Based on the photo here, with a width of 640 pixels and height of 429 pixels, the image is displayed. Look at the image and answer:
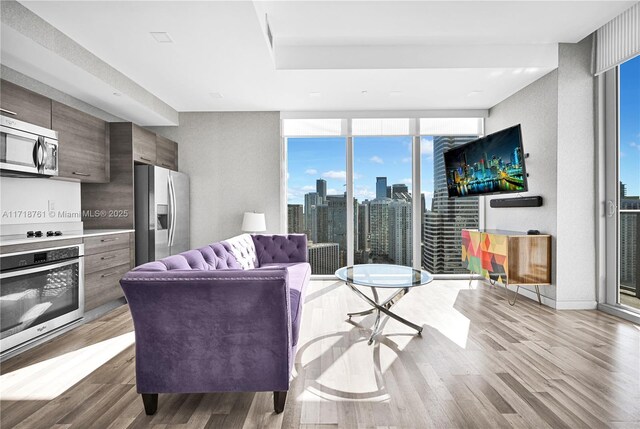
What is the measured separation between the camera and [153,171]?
13.2 feet

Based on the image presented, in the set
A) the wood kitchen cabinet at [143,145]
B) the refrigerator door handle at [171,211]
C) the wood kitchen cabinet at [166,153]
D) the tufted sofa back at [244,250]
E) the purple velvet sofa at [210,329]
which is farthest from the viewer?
the wood kitchen cabinet at [166,153]

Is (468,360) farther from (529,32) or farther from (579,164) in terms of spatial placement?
(529,32)

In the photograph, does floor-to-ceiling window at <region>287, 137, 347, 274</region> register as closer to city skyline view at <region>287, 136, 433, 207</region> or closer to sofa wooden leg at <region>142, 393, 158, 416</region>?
city skyline view at <region>287, 136, 433, 207</region>

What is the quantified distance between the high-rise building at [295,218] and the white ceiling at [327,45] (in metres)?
1.65

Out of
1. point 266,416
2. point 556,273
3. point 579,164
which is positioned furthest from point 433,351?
point 579,164

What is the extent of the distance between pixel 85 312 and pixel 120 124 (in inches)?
83.1

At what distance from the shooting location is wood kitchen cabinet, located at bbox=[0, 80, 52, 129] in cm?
253

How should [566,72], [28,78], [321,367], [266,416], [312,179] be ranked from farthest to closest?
[312,179], [566,72], [28,78], [321,367], [266,416]

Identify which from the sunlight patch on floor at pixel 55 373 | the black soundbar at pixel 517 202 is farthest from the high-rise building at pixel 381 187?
the sunlight patch on floor at pixel 55 373

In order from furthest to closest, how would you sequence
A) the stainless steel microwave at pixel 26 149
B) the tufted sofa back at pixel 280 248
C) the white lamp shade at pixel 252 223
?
the white lamp shade at pixel 252 223 → the tufted sofa back at pixel 280 248 → the stainless steel microwave at pixel 26 149

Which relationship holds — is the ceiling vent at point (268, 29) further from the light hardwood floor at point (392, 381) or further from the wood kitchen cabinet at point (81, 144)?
the light hardwood floor at point (392, 381)

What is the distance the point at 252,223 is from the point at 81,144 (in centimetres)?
215

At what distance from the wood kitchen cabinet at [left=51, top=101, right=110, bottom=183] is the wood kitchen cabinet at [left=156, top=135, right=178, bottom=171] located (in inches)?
28.9

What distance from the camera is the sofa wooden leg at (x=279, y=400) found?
173 centimetres
